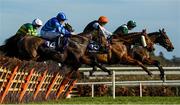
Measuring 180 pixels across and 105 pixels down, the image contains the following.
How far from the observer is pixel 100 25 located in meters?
17.9

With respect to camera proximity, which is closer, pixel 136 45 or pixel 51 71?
pixel 51 71

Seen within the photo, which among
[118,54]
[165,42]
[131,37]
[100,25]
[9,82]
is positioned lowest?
[9,82]

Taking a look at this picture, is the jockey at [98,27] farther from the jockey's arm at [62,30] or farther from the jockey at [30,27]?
the jockey at [30,27]

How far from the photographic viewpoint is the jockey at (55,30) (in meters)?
17.0

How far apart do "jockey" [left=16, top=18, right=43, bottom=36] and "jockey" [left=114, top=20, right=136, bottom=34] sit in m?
3.15

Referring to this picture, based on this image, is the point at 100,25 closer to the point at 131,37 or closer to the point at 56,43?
the point at 131,37

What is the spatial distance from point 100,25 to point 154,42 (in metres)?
2.47

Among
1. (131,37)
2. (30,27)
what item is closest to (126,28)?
(131,37)

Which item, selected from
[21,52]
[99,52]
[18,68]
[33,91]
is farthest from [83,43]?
[18,68]

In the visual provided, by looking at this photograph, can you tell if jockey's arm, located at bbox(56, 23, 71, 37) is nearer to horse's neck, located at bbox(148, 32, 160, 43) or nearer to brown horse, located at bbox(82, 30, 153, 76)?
brown horse, located at bbox(82, 30, 153, 76)

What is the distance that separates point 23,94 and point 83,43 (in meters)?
3.80

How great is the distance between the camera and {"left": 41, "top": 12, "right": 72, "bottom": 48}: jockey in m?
17.0

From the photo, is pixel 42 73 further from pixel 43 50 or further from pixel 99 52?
pixel 99 52

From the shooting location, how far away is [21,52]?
1678 cm
